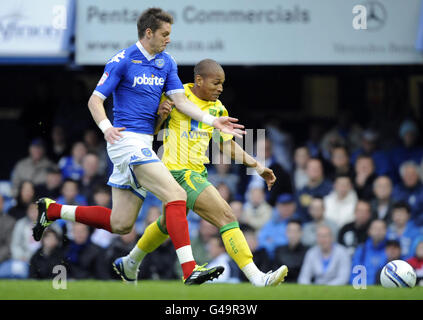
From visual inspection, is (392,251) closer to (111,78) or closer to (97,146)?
(97,146)

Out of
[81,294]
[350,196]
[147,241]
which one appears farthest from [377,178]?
[81,294]

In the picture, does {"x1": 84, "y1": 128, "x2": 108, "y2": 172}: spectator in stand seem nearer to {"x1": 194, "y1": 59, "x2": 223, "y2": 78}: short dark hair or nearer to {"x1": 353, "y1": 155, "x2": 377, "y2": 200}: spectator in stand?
{"x1": 353, "y1": 155, "x2": 377, "y2": 200}: spectator in stand

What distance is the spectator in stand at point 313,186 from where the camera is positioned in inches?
488

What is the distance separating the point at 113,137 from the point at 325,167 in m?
5.96

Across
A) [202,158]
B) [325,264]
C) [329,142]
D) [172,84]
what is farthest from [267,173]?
[329,142]

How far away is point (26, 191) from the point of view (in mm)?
12672

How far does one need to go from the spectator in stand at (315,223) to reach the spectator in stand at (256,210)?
57 cm

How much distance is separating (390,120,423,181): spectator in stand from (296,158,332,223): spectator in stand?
3.43 ft

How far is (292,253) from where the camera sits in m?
11.6

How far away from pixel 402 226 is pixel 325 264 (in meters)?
1.18

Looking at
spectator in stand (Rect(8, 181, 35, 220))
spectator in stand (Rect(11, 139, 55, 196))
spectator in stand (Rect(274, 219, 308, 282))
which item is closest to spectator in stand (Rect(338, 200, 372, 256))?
spectator in stand (Rect(274, 219, 308, 282))

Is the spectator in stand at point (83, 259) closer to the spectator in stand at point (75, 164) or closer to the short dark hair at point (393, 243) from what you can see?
the spectator in stand at point (75, 164)

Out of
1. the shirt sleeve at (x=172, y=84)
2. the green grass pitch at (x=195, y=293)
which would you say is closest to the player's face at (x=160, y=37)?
the shirt sleeve at (x=172, y=84)

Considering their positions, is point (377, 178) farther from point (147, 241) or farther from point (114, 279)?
point (147, 241)
